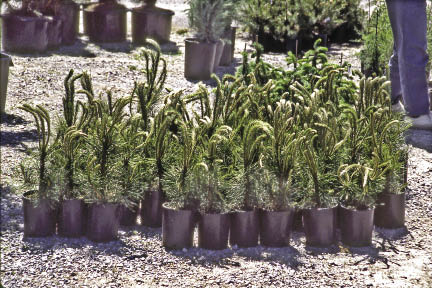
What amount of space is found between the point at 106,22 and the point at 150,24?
1.90ft

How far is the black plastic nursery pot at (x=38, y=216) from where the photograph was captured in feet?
13.3

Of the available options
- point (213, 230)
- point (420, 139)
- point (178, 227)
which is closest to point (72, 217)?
point (178, 227)

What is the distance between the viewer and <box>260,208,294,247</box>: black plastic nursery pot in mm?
4012

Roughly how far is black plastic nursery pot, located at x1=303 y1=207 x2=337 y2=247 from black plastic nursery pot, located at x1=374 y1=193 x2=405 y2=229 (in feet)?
1.35

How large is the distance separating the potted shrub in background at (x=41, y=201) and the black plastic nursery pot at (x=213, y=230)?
2.59 ft

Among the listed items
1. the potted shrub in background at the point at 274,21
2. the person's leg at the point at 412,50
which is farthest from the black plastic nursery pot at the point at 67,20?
the person's leg at the point at 412,50

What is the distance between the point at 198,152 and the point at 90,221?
686mm

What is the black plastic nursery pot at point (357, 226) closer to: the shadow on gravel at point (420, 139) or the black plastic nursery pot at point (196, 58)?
the shadow on gravel at point (420, 139)

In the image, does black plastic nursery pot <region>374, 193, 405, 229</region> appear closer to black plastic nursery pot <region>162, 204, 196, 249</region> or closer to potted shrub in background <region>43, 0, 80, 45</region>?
black plastic nursery pot <region>162, 204, 196, 249</region>

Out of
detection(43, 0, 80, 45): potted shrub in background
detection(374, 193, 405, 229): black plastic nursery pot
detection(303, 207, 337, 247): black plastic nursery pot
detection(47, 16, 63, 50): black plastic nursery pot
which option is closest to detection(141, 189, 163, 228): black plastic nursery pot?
detection(303, 207, 337, 247): black plastic nursery pot

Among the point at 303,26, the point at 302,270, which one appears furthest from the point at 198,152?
the point at 303,26

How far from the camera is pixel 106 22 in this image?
33.7 feet

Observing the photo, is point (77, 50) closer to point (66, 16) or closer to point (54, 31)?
point (54, 31)

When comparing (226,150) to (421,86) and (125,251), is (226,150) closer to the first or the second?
(125,251)
